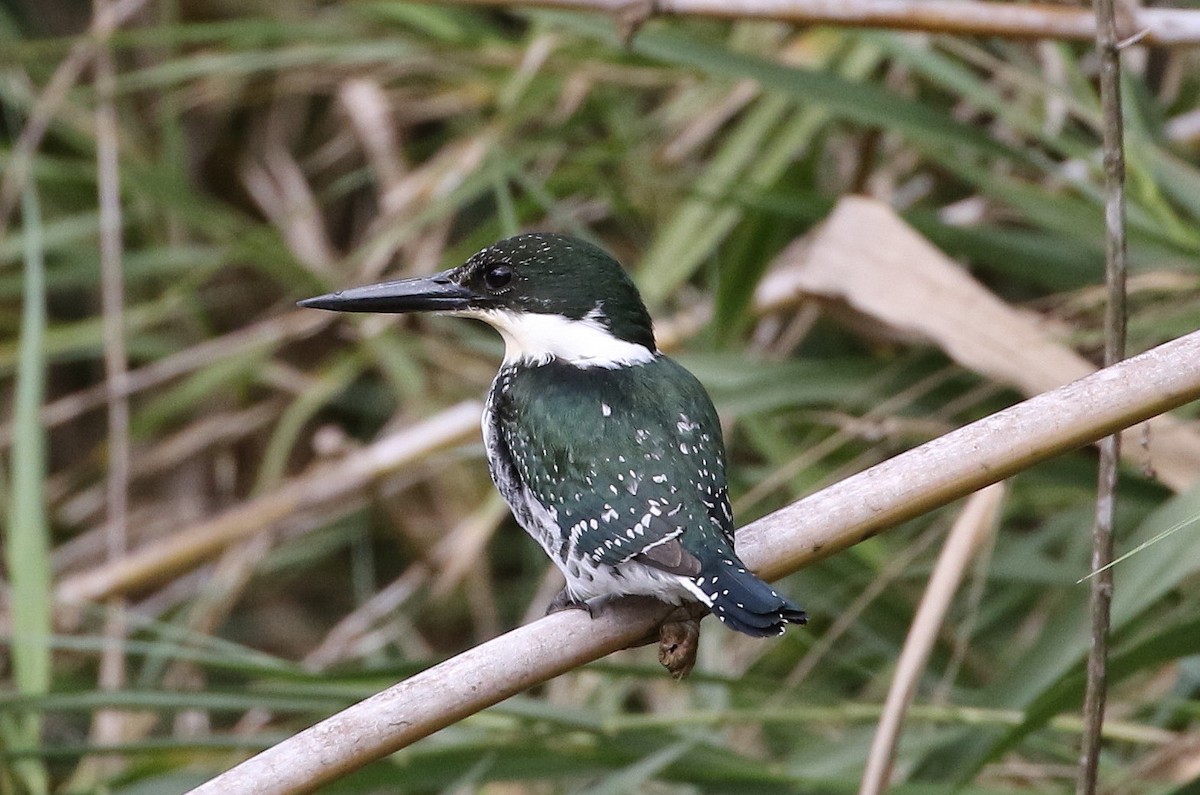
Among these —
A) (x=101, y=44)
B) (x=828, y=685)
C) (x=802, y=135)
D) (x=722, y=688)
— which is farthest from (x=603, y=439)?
(x=101, y=44)

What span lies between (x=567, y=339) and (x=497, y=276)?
0.42 feet

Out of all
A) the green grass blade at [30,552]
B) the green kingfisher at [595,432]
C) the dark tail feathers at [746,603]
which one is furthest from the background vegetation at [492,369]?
the dark tail feathers at [746,603]

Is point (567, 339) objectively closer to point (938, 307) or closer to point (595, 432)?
point (595, 432)

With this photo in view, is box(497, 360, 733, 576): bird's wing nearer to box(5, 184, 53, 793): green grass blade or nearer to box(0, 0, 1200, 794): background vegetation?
box(0, 0, 1200, 794): background vegetation

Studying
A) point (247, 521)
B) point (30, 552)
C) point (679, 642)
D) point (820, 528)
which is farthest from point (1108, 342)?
point (247, 521)

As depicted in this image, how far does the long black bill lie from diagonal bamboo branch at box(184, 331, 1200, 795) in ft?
2.04

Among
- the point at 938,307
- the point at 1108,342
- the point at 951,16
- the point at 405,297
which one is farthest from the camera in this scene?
the point at 938,307

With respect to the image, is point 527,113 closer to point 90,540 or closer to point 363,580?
point 363,580

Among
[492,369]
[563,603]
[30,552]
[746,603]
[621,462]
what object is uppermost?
[492,369]

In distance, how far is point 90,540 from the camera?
3.49 m

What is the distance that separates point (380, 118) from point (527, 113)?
0.51 m

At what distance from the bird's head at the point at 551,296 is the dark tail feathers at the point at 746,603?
22.2 inches

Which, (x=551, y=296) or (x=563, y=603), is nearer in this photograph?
(x=563, y=603)

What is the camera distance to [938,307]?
90.4 inches
